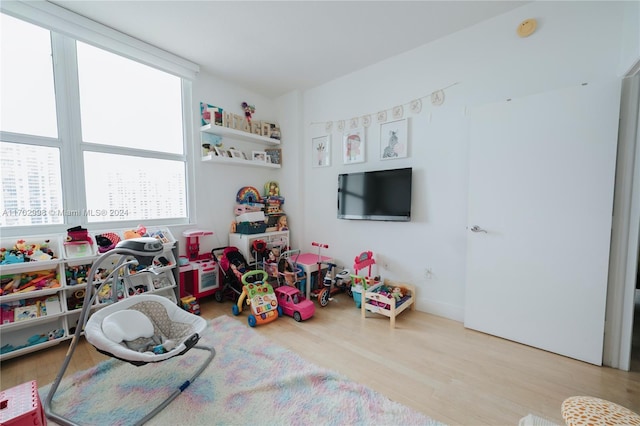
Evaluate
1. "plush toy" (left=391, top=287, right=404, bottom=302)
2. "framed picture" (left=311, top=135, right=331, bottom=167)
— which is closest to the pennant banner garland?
"framed picture" (left=311, top=135, right=331, bottom=167)

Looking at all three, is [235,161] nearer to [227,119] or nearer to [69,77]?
[227,119]

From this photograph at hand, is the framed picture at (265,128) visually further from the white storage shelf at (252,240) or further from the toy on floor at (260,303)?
the toy on floor at (260,303)

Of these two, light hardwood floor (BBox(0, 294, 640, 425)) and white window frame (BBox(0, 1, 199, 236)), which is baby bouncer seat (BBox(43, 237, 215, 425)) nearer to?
light hardwood floor (BBox(0, 294, 640, 425))

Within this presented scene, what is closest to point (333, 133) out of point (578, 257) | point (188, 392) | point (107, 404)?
point (578, 257)

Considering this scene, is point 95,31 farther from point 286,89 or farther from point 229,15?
point 286,89

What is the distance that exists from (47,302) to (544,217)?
404 centimetres

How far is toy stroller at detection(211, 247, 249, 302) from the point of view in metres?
2.91

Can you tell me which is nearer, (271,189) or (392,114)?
(392,114)

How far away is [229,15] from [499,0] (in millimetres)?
2224

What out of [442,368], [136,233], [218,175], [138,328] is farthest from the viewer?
[218,175]

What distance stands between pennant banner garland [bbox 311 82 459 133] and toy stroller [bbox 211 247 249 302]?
2.02 m

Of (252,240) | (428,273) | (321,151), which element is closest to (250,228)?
(252,240)

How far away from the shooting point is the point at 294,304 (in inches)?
103

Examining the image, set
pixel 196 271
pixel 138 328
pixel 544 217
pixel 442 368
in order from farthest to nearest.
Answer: pixel 196 271
pixel 544 217
pixel 442 368
pixel 138 328
